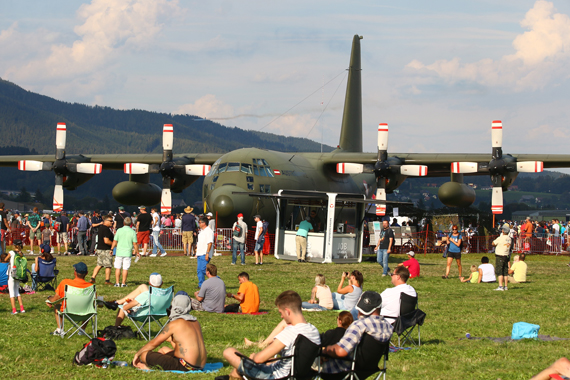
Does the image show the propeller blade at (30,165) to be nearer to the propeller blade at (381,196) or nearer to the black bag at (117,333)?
the propeller blade at (381,196)

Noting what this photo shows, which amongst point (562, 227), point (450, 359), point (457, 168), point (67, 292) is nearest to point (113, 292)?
point (67, 292)

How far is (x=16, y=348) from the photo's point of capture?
26.7 ft

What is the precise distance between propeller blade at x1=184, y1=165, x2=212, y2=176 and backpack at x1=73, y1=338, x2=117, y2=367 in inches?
820

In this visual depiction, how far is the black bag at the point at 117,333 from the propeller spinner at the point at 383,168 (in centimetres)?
1890

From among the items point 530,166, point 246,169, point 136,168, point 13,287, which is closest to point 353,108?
point 530,166

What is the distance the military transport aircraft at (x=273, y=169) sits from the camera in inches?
920

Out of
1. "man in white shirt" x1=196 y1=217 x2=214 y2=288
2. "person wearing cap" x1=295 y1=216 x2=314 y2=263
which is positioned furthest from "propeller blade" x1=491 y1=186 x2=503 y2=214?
"man in white shirt" x1=196 y1=217 x2=214 y2=288

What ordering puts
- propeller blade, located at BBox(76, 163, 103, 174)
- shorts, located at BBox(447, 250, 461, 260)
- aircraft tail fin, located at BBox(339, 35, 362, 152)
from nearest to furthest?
shorts, located at BBox(447, 250, 461, 260) < propeller blade, located at BBox(76, 163, 103, 174) < aircraft tail fin, located at BBox(339, 35, 362, 152)

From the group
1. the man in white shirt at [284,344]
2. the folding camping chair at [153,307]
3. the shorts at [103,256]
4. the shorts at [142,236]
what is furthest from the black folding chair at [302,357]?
the shorts at [142,236]

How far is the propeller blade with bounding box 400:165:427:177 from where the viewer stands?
27.3 metres

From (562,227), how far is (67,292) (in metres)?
28.8

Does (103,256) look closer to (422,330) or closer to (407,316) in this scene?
(422,330)

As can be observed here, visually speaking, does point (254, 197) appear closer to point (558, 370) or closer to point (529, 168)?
point (529, 168)

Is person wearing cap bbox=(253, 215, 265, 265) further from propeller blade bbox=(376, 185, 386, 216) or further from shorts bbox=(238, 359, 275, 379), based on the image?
shorts bbox=(238, 359, 275, 379)
